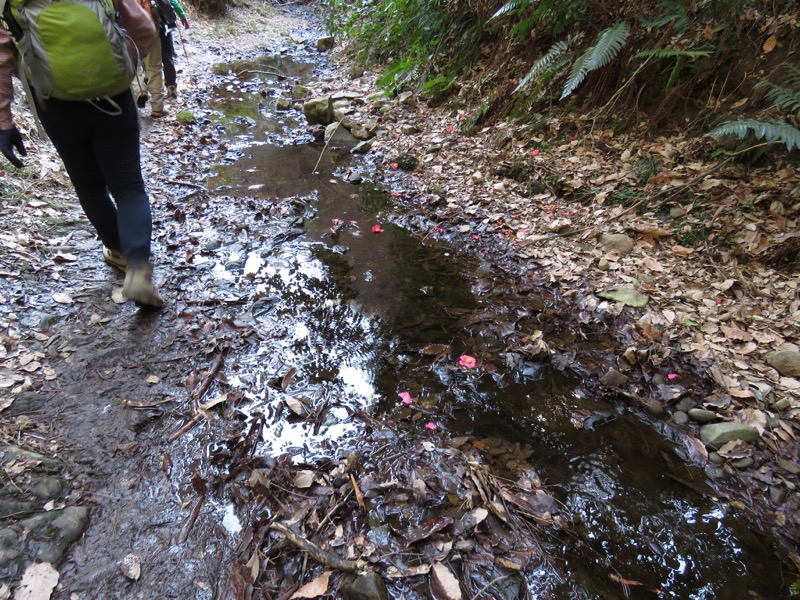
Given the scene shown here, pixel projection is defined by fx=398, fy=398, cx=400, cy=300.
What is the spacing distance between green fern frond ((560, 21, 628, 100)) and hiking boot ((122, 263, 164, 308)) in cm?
428

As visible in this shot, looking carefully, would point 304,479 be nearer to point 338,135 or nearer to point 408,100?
point 338,135

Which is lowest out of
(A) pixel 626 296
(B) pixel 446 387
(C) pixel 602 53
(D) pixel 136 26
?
(B) pixel 446 387

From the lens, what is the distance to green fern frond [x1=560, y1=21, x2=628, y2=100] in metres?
4.16

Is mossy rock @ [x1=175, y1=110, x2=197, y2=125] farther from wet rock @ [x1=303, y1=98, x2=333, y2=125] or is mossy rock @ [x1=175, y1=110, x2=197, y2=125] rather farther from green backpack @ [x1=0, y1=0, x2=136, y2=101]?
green backpack @ [x1=0, y1=0, x2=136, y2=101]

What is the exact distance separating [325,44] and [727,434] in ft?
51.9

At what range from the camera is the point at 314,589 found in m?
1.73

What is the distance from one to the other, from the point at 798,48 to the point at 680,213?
1696 mm

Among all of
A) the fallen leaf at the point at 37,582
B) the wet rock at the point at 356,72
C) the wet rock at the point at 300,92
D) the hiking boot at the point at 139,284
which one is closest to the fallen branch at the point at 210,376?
the hiking boot at the point at 139,284

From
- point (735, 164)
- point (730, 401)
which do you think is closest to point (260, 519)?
point (730, 401)

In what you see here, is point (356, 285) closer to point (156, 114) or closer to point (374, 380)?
point (374, 380)

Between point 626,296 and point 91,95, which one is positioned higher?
point 91,95

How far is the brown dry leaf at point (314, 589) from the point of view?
1.71 meters

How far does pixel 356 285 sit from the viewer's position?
12.5ft

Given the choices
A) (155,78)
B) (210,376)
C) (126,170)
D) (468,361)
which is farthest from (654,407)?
(155,78)
